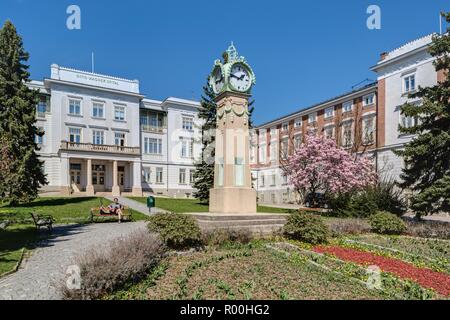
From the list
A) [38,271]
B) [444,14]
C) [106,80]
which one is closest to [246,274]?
[38,271]

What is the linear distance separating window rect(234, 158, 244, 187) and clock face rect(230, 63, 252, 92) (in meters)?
3.26

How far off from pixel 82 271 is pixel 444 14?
71.3 feet

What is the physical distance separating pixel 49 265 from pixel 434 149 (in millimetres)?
17959

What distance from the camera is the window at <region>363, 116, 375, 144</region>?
3584 centimetres

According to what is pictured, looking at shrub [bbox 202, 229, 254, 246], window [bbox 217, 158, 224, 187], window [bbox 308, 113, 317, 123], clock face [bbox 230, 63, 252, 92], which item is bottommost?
shrub [bbox 202, 229, 254, 246]

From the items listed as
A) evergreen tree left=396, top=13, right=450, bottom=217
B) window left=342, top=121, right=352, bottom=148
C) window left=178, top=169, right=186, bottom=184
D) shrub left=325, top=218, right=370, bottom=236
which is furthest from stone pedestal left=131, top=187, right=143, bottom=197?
evergreen tree left=396, top=13, right=450, bottom=217

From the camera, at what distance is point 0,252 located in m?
9.11

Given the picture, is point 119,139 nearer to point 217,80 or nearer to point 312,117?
point 312,117

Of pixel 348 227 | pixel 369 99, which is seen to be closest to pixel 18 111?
pixel 348 227

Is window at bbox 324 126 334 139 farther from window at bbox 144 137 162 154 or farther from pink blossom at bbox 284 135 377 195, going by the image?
window at bbox 144 137 162 154

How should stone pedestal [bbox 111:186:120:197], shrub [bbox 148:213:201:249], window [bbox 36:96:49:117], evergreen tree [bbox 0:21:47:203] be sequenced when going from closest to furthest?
1. shrub [bbox 148:213:201:249]
2. evergreen tree [bbox 0:21:47:203]
3. stone pedestal [bbox 111:186:120:197]
4. window [bbox 36:96:49:117]

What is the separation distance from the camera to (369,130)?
36.3 m

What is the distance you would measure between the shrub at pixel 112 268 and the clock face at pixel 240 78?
8.93m
